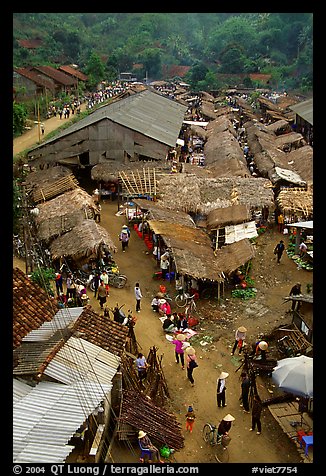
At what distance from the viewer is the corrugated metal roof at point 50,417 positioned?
7.32m

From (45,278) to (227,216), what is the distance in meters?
7.51

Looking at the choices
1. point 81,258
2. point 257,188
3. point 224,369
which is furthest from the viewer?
point 257,188

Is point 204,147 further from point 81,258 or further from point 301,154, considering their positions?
point 81,258

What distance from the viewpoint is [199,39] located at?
329 feet

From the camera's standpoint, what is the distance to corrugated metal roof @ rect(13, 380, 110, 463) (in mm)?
7316

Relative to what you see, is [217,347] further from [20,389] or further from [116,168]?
[116,168]

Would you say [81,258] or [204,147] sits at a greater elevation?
[81,258]

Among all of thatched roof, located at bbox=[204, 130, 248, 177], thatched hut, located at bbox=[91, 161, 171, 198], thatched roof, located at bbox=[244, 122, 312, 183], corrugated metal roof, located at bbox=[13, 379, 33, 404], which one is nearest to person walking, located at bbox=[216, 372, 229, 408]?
corrugated metal roof, located at bbox=[13, 379, 33, 404]

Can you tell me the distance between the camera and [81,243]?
53.6 ft

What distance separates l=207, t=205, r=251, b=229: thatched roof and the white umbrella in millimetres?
9218

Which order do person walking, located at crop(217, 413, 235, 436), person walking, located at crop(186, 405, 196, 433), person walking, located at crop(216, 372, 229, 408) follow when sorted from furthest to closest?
person walking, located at crop(216, 372, 229, 408) → person walking, located at crop(186, 405, 196, 433) → person walking, located at crop(217, 413, 235, 436)

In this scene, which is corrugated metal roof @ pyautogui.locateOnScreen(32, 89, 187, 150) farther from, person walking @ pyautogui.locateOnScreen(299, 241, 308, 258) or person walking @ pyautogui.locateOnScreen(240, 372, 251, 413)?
person walking @ pyautogui.locateOnScreen(240, 372, 251, 413)
